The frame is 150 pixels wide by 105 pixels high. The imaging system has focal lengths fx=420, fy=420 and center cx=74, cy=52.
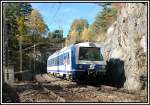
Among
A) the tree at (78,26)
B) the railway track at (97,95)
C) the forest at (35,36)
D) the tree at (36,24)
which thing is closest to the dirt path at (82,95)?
the railway track at (97,95)

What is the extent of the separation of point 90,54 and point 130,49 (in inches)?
112

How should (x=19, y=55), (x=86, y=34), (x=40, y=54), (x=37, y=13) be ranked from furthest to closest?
(x=86, y=34) < (x=40, y=54) < (x=37, y=13) < (x=19, y=55)

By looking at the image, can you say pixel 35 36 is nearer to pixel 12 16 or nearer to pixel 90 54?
pixel 12 16

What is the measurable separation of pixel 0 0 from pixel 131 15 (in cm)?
1057

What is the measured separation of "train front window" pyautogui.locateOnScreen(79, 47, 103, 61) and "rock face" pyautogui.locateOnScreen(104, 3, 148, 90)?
141cm

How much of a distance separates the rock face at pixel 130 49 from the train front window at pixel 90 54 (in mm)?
1409

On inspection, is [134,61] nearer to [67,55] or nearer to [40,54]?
[67,55]

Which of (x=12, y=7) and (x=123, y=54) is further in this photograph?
(x=12, y=7)

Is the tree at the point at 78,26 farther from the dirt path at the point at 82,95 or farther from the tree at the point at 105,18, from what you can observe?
the dirt path at the point at 82,95

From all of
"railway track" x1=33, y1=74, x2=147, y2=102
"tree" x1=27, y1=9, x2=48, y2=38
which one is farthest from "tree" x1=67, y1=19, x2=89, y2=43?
"railway track" x1=33, y1=74, x2=147, y2=102

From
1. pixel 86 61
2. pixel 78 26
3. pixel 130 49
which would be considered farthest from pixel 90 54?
pixel 78 26

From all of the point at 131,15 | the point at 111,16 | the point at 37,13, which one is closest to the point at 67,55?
the point at 131,15

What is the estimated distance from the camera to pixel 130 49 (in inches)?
953

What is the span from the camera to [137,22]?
23781 millimetres
